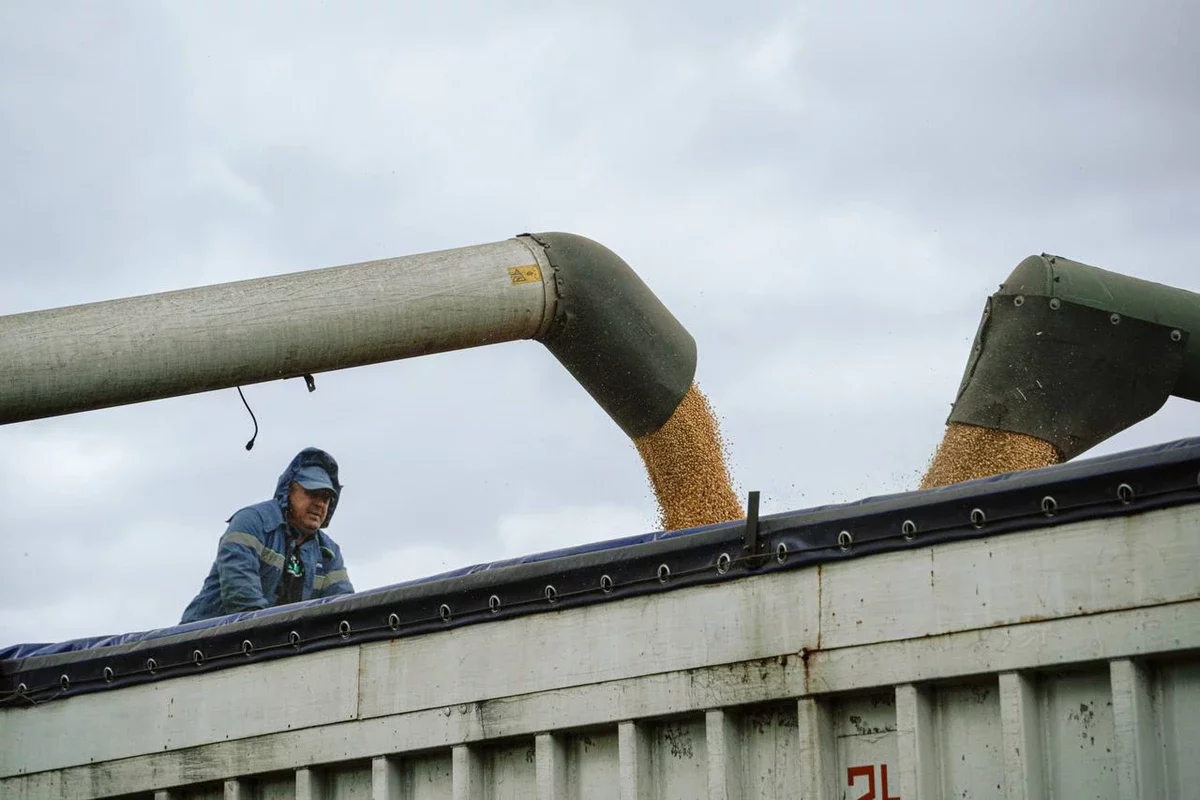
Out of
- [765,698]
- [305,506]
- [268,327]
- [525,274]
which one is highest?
[525,274]

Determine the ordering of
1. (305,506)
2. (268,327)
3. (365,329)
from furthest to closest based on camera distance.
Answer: (305,506), (365,329), (268,327)

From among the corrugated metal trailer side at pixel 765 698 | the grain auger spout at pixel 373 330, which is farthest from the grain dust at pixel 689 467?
the corrugated metal trailer side at pixel 765 698

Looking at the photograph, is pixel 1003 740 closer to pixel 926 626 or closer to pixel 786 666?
pixel 926 626

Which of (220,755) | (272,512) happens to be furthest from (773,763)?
(272,512)

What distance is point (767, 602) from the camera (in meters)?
4.45

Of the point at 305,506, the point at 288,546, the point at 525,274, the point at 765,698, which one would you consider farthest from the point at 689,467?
the point at 765,698

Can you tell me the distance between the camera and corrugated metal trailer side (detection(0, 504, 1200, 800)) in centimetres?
387

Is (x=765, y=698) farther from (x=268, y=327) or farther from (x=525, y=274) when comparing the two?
(x=525, y=274)

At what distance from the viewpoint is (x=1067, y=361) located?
6.95m

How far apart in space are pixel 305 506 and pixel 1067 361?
3932 millimetres

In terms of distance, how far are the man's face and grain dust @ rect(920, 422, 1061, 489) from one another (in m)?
3.19

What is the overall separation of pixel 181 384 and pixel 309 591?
2.34 m

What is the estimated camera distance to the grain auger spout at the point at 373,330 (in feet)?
20.0

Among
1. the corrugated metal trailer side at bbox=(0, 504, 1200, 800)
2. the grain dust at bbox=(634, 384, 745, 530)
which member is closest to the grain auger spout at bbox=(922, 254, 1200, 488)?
the grain dust at bbox=(634, 384, 745, 530)
